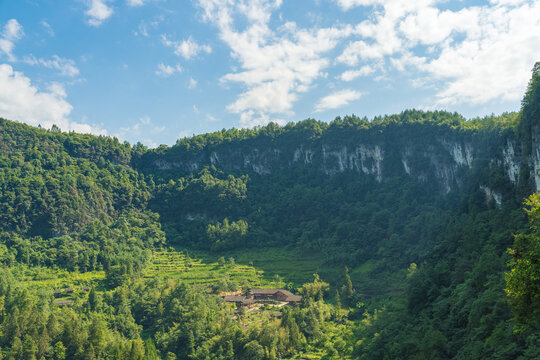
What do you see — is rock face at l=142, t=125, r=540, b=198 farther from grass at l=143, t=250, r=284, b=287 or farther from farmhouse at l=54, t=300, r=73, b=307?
farmhouse at l=54, t=300, r=73, b=307

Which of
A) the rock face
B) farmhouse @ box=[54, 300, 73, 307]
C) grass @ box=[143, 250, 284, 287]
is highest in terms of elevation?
the rock face

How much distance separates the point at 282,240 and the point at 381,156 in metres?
35.0

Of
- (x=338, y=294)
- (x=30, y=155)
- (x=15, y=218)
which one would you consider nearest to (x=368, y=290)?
(x=338, y=294)

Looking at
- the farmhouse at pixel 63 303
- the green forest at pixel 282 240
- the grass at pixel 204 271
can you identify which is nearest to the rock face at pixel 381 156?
the green forest at pixel 282 240

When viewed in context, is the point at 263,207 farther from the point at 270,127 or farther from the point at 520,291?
the point at 520,291

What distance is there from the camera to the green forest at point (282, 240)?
3350 cm

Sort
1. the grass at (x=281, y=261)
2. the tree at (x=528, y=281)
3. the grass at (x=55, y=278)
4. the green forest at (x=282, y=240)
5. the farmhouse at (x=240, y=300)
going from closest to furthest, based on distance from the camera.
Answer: the tree at (x=528, y=281) < the green forest at (x=282, y=240) < the farmhouse at (x=240, y=300) < the grass at (x=55, y=278) < the grass at (x=281, y=261)

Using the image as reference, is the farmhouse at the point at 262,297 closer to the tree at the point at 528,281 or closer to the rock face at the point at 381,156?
the rock face at the point at 381,156

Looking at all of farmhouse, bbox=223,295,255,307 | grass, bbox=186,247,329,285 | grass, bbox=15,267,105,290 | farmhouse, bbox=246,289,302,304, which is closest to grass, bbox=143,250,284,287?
grass, bbox=186,247,329,285

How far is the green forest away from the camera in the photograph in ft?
110

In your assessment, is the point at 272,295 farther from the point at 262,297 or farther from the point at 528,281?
the point at 528,281

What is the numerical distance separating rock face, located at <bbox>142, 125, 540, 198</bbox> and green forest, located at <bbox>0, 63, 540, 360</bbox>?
429 millimetres

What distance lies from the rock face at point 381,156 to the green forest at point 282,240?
0.43m

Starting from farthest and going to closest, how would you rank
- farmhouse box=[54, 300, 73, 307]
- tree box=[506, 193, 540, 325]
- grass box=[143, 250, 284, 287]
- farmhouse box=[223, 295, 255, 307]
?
grass box=[143, 250, 284, 287]
farmhouse box=[223, 295, 255, 307]
farmhouse box=[54, 300, 73, 307]
tree box=[506, 193, 540, 325]
